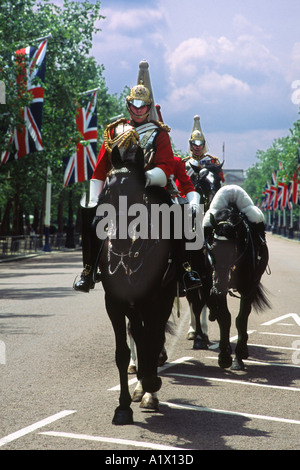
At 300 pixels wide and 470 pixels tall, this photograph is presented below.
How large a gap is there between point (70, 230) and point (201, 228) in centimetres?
4523

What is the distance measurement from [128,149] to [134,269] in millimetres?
1014

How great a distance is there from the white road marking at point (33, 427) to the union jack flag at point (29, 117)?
2577 centimetres

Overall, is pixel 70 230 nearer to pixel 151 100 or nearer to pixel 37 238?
pixel 37 238

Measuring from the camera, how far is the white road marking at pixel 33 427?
5535 mm

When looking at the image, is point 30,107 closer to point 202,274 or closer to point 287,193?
point 202,274

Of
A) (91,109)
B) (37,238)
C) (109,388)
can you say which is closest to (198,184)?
(109,388)

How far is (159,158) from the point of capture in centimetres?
Result: 699

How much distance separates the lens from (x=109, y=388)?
7512 millimetres

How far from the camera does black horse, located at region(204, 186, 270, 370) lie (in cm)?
874

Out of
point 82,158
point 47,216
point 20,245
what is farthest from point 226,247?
point 47,216

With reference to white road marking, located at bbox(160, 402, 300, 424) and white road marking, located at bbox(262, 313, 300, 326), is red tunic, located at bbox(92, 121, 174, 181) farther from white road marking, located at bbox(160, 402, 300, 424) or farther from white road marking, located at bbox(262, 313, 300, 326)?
white road marking, located at bbox(262, 313, 300, 326)

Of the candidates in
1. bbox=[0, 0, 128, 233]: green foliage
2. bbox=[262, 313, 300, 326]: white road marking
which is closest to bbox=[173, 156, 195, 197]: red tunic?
bbox=[262, 313, 300, 326]: white road marking

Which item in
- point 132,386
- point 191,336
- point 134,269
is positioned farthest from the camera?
point 191,336

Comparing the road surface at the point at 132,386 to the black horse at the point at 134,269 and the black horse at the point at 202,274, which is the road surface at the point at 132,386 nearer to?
the black horse at the point at 202,274
